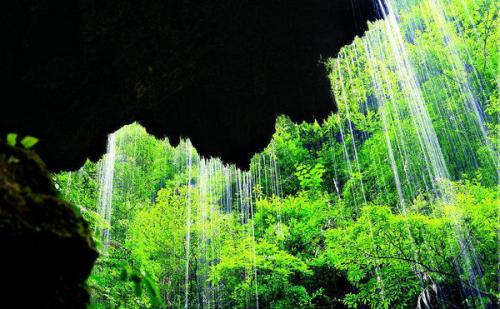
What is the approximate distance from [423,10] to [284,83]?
22575 millimetres

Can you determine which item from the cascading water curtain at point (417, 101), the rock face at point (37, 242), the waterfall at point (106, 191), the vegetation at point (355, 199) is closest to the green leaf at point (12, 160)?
the rock face at point (37, 242)

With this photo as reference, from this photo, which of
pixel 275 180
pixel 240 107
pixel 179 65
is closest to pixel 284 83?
pixel 240 107

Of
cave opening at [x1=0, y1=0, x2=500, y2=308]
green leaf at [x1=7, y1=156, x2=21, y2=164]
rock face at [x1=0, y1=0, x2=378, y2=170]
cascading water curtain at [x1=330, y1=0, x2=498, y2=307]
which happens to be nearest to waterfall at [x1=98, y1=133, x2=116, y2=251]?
cave opening at [x1=0, y1=0, x2=500, y2=308]

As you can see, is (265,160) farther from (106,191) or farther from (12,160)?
(12,160)

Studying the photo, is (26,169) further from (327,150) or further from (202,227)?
(327,150)

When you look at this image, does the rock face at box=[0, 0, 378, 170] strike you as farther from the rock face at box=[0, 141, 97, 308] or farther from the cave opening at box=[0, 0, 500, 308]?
the rock face at box=[0, 141, 97, 308]

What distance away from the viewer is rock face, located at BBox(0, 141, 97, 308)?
141cm

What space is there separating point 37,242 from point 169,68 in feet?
12.0

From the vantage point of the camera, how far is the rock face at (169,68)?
3.81 meters

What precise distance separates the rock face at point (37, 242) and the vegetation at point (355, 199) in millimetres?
5699

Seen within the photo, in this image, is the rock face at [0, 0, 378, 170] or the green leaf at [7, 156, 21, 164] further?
the rock face at [0, 0, 378, 170]

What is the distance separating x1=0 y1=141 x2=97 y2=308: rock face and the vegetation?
5.70 meters

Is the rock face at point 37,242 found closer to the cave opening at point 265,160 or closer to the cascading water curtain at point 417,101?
the cave opening at point 265,160

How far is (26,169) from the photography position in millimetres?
1650
